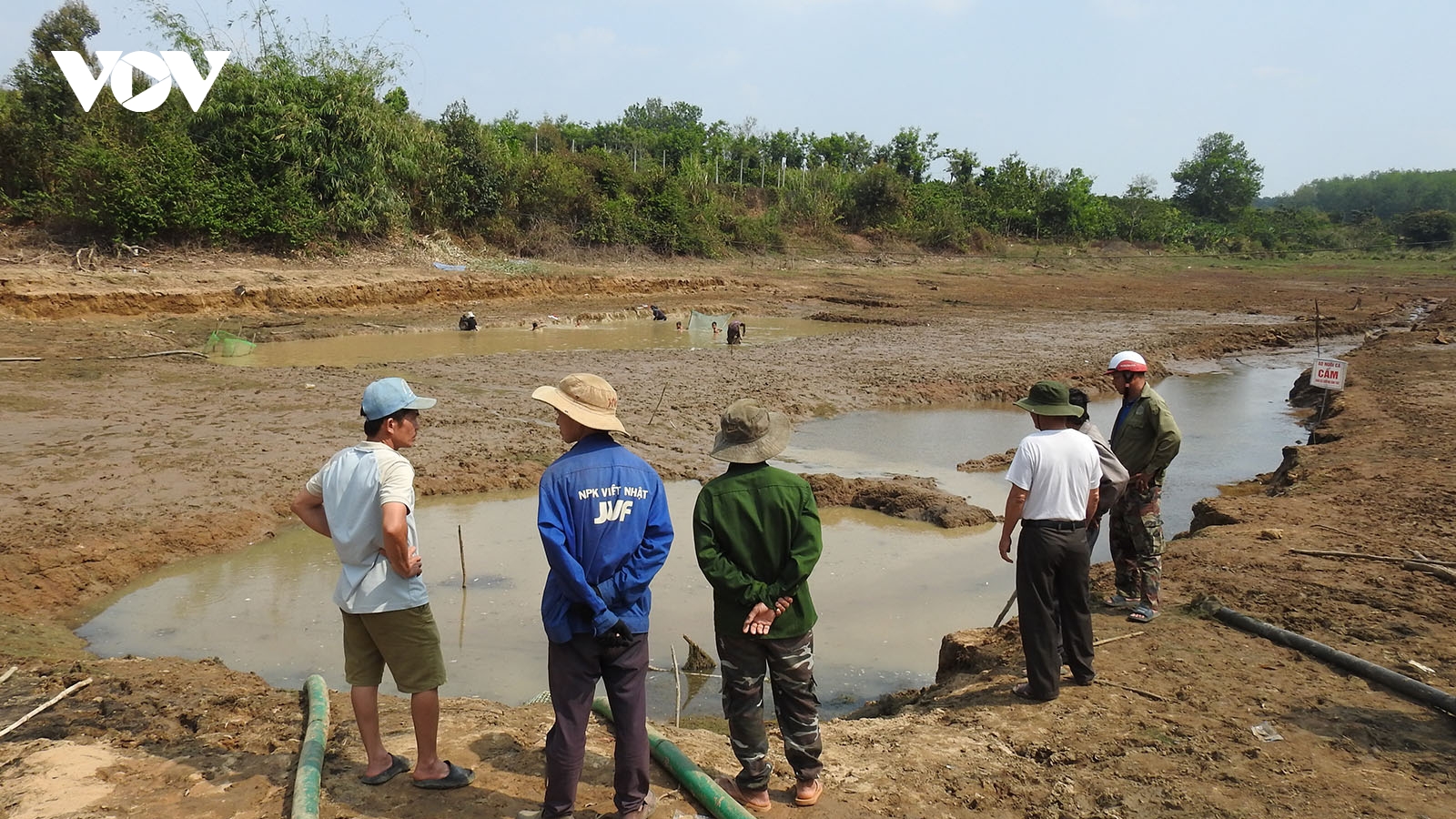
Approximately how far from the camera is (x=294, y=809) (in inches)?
136

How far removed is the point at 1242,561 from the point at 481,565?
613cm

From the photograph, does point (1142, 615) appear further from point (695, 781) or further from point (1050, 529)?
point (695, 781)

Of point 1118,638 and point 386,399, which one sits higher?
point 386,399

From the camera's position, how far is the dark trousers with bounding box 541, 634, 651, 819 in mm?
3389

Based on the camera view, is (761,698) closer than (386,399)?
No

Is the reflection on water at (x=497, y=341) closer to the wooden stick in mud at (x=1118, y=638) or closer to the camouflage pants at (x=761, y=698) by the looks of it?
the wooden stick in mud at (x=1118, y=638)

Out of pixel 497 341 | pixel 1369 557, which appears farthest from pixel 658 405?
pixel 1369 557

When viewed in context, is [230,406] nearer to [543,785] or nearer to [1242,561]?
[543,785]

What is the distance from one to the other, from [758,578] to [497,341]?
18580 millimetres

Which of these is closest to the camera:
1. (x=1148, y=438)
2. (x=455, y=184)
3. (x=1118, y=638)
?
(x=1118, y=638)

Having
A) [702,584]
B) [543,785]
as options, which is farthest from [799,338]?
[543,785]

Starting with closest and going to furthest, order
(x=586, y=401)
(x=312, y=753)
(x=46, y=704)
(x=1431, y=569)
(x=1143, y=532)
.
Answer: (x=586, y=401) < (x=312, y=753) < (x=46, y=704) < (x=1143, y=532) < (x=1431, y=569)

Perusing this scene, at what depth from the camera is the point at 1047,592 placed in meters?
4.82

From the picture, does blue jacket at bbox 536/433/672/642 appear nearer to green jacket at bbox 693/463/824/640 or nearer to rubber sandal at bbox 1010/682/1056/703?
green jacket at bbox 693/463/824/640
